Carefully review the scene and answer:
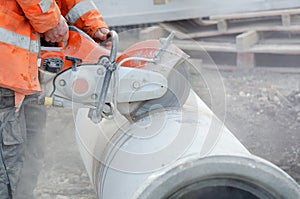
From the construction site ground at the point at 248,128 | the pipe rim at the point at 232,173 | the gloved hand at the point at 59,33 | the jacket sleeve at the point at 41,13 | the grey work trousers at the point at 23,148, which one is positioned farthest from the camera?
the construction site ground at the point at 248,128

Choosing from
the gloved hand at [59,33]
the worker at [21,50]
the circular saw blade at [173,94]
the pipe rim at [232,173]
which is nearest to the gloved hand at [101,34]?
the worker at [21,50]

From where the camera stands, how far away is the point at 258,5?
17.4 feet

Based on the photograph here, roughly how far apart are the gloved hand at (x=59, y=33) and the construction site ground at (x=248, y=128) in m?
0.95

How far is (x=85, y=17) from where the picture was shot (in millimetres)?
3088

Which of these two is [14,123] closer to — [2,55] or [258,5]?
[2,55]

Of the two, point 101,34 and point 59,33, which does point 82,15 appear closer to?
point 101,34

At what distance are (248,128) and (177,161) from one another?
2.48 m

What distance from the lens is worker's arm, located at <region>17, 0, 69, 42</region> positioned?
97.3 inches

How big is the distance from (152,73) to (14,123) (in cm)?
74

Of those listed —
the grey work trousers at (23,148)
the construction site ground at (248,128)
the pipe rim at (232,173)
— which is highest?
the pipe rim at (232,173)

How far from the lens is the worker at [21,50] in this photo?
8.20 ft

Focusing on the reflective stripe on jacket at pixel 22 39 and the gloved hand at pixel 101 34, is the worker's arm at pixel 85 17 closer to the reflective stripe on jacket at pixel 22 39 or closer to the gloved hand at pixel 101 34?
the gloved hand at pixel 101 34

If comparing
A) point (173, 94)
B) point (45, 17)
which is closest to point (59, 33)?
point (45, 17)

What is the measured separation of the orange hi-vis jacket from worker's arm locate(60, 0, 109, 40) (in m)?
0.47
